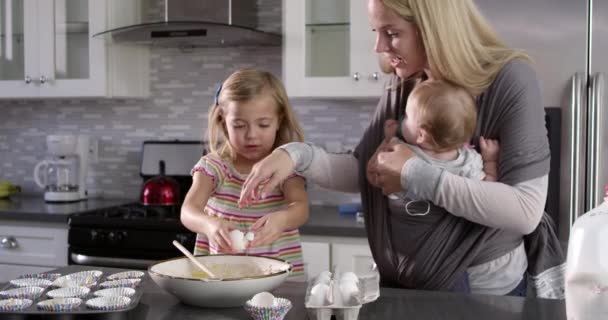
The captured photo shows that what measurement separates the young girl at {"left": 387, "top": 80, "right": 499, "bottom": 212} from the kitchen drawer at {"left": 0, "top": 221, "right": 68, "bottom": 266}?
2.01 meters

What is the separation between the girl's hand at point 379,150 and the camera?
156cm

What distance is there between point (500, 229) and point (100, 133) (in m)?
2.74

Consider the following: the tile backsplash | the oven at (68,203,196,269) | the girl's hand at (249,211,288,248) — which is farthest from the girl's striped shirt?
the tile backsplash

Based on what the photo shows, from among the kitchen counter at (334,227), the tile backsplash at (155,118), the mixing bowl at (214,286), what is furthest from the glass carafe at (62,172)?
the mixing bowl at (214,286)

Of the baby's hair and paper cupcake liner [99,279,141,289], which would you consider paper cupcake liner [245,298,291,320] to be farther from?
the baby's hair

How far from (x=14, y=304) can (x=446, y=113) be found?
88cm

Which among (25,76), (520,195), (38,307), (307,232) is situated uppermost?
(25,76)

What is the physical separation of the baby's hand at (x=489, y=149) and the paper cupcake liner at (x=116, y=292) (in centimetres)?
76

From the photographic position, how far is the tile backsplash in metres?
3.48

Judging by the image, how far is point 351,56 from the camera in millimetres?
3086

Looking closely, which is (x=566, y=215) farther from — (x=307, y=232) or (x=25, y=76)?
(x=25, y=76)

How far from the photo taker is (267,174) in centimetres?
151

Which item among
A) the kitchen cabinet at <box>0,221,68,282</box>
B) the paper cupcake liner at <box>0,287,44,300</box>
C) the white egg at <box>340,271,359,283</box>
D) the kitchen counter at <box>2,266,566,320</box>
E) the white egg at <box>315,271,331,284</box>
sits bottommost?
the kitchen cabinet at <box>0,221,68,282</box>

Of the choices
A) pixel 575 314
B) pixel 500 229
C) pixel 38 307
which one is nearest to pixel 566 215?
pixel 500 229
